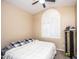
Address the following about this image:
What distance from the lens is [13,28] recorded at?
399 cm

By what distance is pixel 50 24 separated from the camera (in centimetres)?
511

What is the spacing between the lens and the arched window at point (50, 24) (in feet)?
16.0

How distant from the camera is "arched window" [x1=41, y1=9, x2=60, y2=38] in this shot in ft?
16.0

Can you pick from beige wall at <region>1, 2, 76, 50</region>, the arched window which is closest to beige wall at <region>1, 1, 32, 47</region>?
beige wall at <region>1, 2, 76, 50</region>

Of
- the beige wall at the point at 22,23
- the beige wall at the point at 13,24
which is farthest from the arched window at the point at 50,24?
the beige wall at the point at 13,24

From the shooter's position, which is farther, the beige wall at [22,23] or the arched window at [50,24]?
the arched window at [50,24]

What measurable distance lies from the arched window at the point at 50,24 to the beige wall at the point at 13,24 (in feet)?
2.90

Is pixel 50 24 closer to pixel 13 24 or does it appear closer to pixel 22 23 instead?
pixel 22 23

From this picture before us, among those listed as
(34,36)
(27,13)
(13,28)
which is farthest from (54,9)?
(13,28)

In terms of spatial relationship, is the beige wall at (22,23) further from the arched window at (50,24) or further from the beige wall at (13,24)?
the arched window at (50,24)

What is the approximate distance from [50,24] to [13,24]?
212cm

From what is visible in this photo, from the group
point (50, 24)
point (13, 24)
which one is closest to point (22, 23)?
point (13, 24)

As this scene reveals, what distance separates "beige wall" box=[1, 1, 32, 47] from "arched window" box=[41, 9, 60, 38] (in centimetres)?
88

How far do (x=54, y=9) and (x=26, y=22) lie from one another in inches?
67.3
